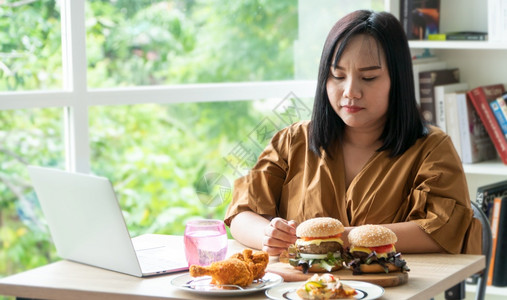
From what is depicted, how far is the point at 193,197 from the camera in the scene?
12.6 ft

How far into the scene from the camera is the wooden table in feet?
5.34

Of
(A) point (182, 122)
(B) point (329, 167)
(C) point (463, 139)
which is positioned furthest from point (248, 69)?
(B) point (329, 167)

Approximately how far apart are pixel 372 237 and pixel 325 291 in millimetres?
241

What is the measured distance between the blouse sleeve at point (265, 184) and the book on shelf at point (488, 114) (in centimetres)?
108

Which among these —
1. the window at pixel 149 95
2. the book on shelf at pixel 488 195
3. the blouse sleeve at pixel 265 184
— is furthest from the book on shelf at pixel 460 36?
the blouse sleeve at pixel 265 184

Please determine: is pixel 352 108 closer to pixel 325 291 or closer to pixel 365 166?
pixel 365 166

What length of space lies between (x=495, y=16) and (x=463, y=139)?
1.52 feet

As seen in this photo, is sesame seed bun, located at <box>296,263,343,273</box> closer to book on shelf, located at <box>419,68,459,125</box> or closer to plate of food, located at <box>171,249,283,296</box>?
plate of food, located at <box>171,249,283,296</box>

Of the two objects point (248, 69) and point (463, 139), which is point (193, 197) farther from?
point (463, 139)

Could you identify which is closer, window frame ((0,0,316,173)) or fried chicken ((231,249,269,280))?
fried chicken ((231,249,269,280))

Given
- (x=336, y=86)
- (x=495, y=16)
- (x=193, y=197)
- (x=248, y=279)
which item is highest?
(x=495, y=16)

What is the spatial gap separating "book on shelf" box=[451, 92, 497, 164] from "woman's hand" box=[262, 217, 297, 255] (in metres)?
1.40

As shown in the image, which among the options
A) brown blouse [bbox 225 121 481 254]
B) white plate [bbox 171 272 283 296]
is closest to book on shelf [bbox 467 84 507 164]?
brown blouse [bbox 225 121 481 254]

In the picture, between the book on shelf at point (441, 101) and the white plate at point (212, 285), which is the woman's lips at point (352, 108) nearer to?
the white plate at point (212, 285)
